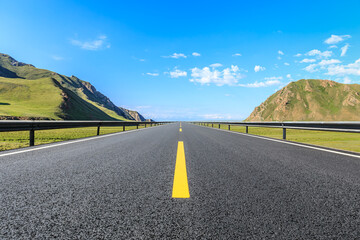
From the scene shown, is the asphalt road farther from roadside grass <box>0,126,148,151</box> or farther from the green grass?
the green grass

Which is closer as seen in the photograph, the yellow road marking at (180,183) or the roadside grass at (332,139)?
the yellow road marking at (180,183)

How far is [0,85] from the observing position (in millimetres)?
146000

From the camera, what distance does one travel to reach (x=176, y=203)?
86.0 inches

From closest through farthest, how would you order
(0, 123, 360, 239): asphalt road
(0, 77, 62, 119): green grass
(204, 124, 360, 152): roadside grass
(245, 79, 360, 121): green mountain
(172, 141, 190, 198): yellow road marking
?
(0, 123, 360, 239): asphalt road, (172, 141, 190, 198): yellow road marking, (204, 124, 360, 152): roadside grass, (0, 77, 62, 119): green grass, (245, 79, 360, 121): green mountain

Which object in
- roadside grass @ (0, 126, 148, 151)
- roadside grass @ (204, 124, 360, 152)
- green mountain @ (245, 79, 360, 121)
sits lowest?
roadside grass @ (0, 126, 148, 151)

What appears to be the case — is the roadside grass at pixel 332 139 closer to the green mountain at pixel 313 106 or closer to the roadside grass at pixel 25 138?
the roadside grass at pixel 25 138

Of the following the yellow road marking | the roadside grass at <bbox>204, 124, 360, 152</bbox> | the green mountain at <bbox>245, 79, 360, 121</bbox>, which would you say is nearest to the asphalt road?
the yellow road marking

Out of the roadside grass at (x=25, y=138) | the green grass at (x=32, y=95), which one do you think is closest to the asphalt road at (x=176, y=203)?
Answer: the roadside grass at (x=25, y=138)

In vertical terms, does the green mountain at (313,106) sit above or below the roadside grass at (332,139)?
above

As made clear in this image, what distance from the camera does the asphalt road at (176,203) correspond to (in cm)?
164

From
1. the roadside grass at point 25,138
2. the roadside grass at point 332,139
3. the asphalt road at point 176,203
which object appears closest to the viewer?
the asphalt road at point 176,203

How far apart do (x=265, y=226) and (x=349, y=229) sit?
2.12 ft

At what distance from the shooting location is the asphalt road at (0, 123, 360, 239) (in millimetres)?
1642

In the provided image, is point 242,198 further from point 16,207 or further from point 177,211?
point 16,207
